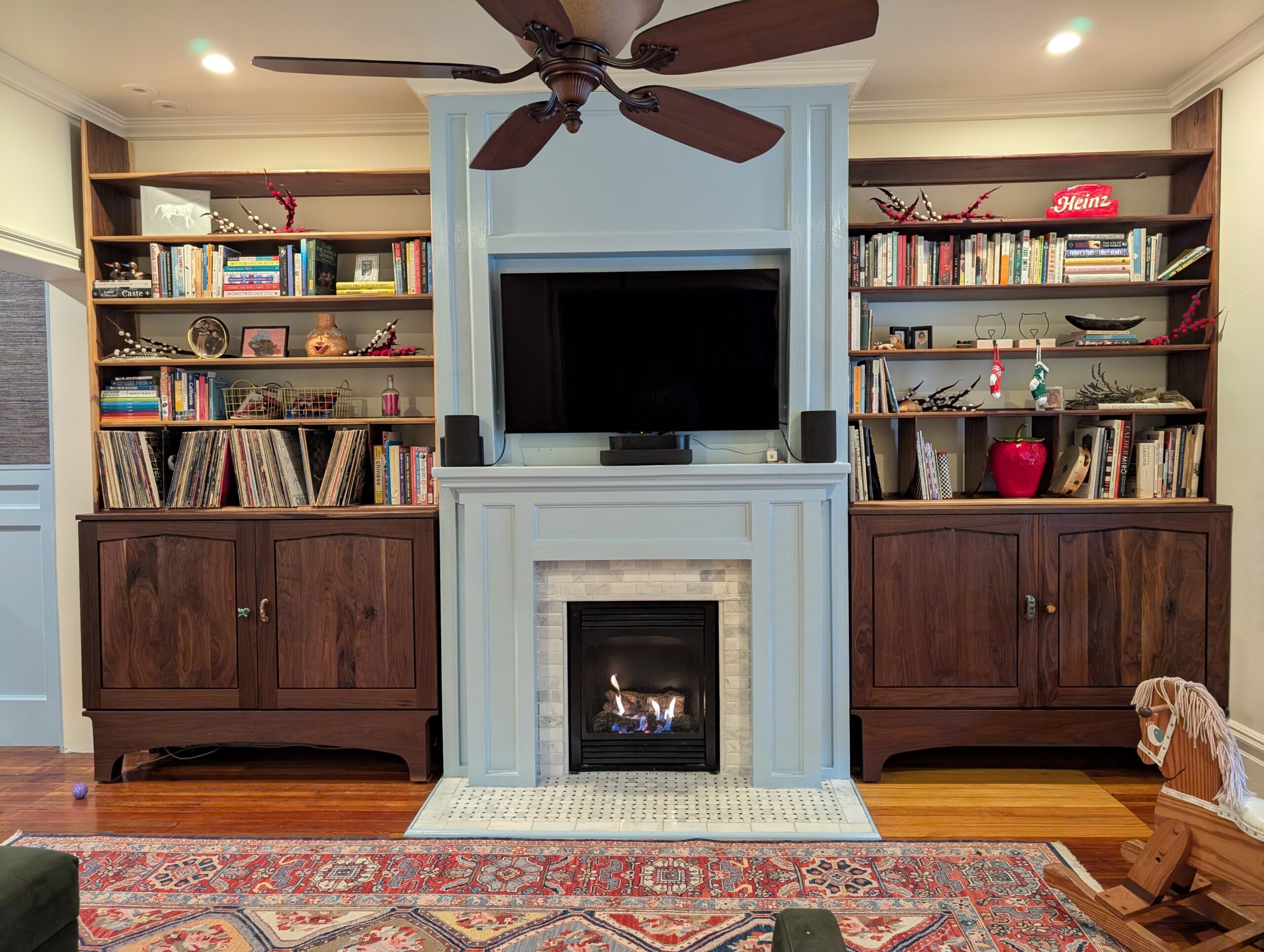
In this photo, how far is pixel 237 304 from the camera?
130 inches

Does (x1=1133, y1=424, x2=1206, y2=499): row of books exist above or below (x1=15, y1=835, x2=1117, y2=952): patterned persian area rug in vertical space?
above

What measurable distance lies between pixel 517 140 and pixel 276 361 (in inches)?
69.7

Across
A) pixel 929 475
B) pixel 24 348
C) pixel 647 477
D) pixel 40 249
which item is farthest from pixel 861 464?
pixel 24 348

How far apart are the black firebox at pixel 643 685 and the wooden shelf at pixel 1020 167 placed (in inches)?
73.2

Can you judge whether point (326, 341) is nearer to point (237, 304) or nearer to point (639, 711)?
point (237, 304)

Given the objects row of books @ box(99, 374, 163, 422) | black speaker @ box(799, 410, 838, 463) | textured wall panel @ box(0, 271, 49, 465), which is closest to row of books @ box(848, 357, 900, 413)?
black speaker @ box(799, 410, 838, 463)

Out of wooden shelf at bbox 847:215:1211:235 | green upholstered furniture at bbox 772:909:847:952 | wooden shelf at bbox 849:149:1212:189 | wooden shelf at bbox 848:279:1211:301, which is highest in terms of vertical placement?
wooden shelf at bbox 849:149:1212:189

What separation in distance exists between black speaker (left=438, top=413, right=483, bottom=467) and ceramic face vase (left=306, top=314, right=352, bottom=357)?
26.2 inches

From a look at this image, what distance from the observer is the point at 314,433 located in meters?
3.28

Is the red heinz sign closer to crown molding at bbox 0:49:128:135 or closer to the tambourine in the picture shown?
the tambourine

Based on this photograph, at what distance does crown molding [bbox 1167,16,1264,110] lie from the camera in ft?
9.07

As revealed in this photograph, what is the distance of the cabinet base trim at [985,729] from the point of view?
3.05 metres

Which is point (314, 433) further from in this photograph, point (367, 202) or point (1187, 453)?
point (1187, 453)

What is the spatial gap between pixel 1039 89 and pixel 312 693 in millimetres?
3707
